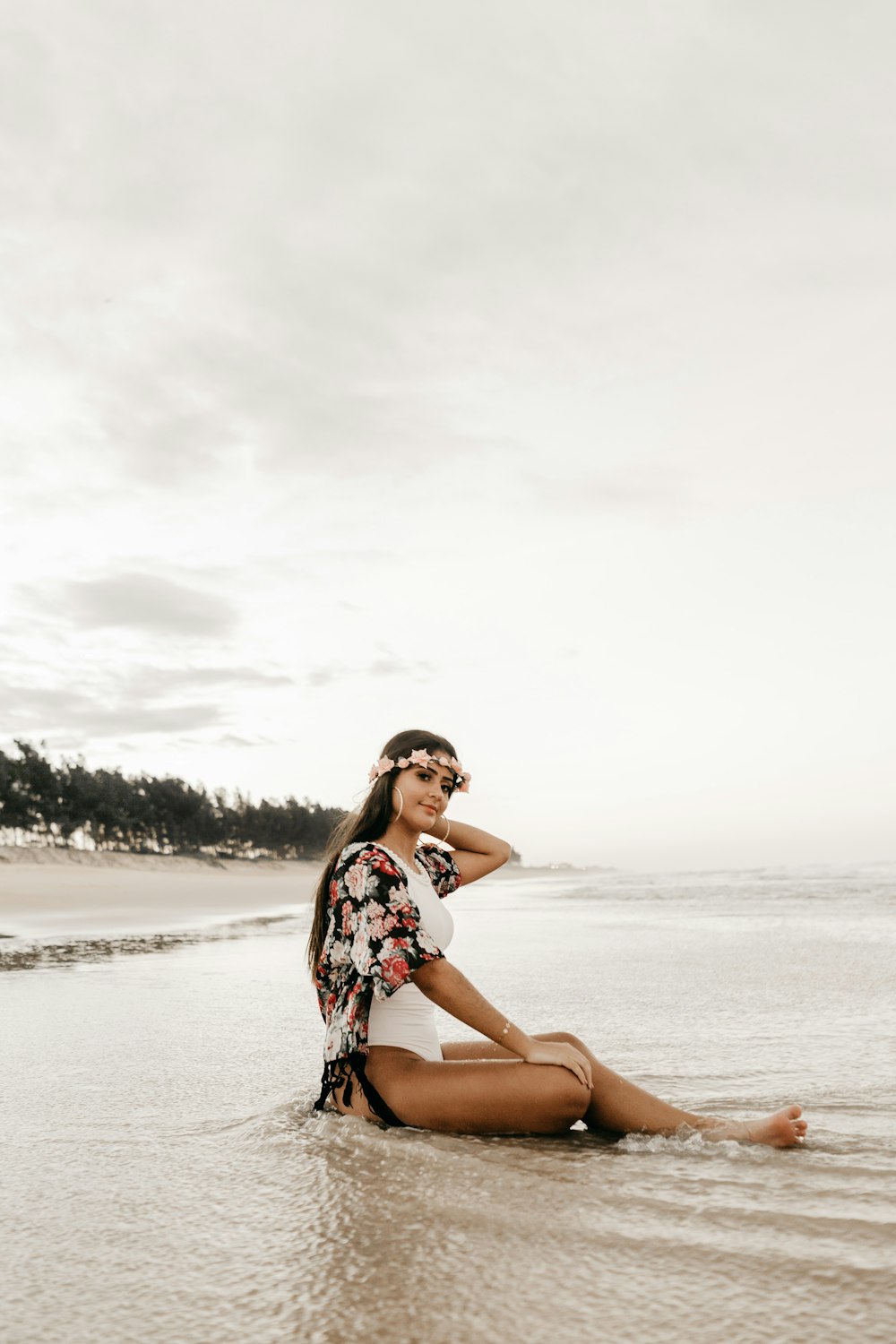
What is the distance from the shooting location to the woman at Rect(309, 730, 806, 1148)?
3213mm

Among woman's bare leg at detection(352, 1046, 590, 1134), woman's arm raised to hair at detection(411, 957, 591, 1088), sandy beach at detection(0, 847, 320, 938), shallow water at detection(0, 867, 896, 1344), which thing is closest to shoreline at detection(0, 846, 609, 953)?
sandy beach at detection(0, 847, 320, 938)

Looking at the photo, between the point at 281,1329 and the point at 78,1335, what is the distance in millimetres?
388

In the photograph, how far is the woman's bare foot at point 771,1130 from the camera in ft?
10.2

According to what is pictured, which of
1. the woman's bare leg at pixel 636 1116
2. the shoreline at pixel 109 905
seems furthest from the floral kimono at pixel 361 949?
the shoreline at pixel 109 905

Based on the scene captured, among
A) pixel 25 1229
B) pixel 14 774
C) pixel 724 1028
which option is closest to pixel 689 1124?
pixel 25 1229

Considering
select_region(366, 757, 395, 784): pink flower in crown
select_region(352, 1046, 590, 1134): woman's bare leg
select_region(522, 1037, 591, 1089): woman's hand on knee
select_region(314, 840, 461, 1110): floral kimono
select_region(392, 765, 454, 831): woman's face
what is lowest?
select_region(352, 1046, 590, 1134): woman's bare leg

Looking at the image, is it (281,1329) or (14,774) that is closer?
(281,1329)

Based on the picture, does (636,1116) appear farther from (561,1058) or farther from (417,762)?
(417,762)

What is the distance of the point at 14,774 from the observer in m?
60.8

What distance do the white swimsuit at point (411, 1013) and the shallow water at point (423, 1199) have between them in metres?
0.28

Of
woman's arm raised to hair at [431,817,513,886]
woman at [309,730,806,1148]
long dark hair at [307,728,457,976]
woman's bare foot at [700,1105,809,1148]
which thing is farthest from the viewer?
woman's arm raised to hair at [431,817,513,886]

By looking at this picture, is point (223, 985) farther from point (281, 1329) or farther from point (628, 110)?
point (628, 110)

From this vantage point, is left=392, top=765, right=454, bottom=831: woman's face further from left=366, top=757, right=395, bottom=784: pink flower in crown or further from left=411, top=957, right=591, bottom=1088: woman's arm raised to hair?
left=411, top=957, right=591, bottom=1088: woman's arm raised to hair

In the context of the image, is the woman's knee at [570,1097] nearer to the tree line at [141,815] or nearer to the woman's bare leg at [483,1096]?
the woman's bare leg at [483,1096]
